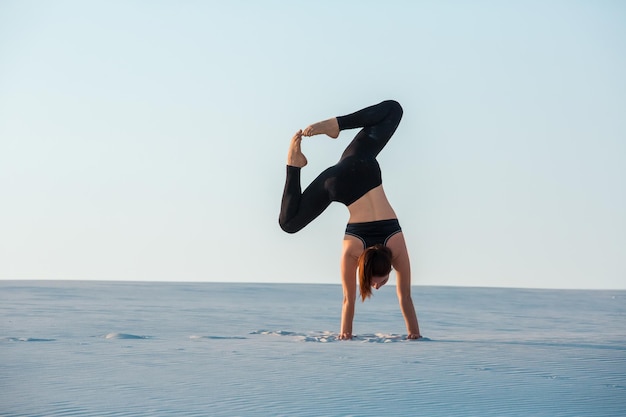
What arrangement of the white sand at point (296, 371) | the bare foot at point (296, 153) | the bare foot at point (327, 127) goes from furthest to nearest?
the bare foot at point (296, 153)
the bare foot at point (327, 127)
the white sand at point (296, 371)

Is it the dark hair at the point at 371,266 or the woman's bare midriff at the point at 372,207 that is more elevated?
the woman's bare midriff at the point at 372,207


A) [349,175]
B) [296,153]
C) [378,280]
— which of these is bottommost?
[378,280]

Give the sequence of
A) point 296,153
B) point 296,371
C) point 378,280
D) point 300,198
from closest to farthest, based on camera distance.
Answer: point 296,371 < point 378,280 < point 296,153 < point 300,198

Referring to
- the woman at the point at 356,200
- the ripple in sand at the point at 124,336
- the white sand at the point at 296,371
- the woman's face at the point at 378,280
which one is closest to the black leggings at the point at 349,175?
the woman at the point at 356,200

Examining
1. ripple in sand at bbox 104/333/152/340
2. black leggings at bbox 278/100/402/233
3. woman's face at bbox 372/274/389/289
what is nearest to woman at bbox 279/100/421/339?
black leggings at bbox 278/100/402/233

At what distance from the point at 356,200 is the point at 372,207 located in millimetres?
148

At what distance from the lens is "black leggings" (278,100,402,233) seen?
7.02 metres

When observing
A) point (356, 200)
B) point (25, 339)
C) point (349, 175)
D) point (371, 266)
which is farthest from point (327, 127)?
point (25, 339)

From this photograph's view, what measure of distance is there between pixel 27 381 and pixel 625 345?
4938 mm

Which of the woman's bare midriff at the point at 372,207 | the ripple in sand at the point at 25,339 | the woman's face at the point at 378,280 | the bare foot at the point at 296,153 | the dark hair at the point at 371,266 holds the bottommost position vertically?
the ripple in sand at the point at 25,339

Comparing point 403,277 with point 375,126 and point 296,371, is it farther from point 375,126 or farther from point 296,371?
point 296,371

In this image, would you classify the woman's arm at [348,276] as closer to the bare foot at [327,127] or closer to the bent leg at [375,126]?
the bent leg at [375,126]

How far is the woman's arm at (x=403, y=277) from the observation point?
700 centimetres

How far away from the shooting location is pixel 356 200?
23.1 ft
